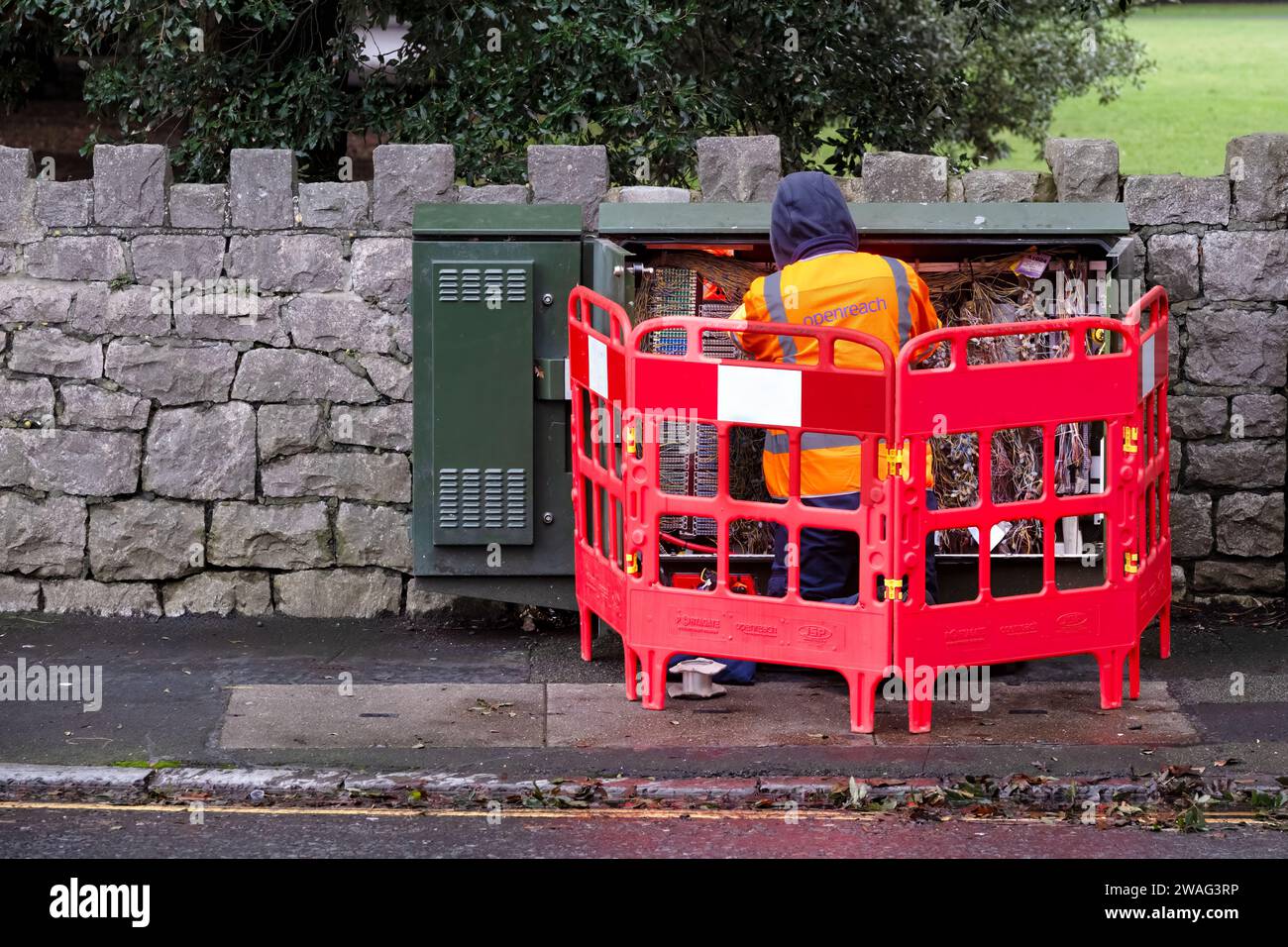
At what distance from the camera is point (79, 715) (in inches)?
274

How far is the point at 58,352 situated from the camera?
8219 millimetres

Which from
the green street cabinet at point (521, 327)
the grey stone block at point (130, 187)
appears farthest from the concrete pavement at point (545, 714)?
the grey stone block at point (130, 187)

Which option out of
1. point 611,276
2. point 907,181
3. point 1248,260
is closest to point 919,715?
point 611,276

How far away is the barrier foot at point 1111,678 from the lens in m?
6.79

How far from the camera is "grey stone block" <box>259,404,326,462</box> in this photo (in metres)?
8.21

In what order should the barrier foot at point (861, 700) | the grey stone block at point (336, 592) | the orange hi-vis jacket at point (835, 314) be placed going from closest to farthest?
the barrier foot at point (861, 700) → the orange hi-vis jacket at point (835, 314) → the grey stone block at point (336, 592)

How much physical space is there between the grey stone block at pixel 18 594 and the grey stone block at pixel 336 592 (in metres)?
1.17

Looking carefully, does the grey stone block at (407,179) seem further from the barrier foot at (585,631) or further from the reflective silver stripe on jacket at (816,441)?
the reflective silver stripe on jacket at (816,441)

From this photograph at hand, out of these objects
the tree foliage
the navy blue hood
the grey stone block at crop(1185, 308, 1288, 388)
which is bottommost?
the grey stone block at crop(1185, 308, 1288, 388)

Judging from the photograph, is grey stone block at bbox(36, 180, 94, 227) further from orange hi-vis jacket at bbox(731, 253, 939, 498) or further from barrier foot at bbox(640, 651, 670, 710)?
barrier foot at bbox(640, 651, 670, 710)

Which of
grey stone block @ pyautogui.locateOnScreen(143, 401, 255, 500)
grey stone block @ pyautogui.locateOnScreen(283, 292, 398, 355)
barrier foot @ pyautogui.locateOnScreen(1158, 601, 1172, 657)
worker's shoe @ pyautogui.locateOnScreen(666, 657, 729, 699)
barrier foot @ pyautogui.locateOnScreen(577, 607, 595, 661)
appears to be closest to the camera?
worker's shoe @ pyautogui.locateOnScreen(666, 657, 729, 699)

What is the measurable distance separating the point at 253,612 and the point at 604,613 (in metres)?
2.13

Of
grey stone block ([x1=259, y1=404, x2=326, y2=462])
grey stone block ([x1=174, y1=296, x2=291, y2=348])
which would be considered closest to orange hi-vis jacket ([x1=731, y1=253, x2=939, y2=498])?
grey stone block ([x1=259, y1=404, x2=326, y2=462])

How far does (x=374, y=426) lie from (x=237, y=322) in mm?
803
